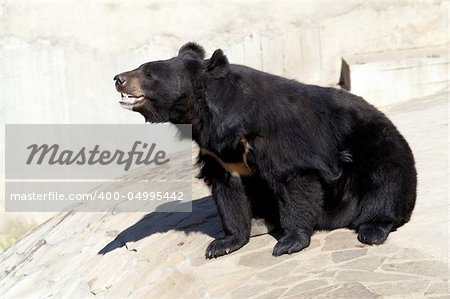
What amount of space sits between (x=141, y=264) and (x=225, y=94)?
1.61 metres

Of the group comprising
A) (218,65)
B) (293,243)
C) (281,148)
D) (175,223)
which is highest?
(218,65)

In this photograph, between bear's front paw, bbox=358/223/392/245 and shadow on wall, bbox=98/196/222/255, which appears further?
shadow on wall, bbox=98/196/222/255

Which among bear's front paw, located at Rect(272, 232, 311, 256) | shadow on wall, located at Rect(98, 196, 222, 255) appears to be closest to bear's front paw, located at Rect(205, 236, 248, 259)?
bear's front paw, located at Rect(272, 232, 311, 256)

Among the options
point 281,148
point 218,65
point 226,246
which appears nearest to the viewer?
point 281,148

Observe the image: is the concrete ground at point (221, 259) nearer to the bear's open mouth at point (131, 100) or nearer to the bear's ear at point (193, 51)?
the bear's open mouth at point (131, 100)

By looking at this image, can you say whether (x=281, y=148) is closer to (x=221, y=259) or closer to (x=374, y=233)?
(x=374, y=233)

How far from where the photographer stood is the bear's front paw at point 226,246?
19.4ft

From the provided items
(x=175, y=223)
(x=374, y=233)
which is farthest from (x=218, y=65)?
(x=175, y=223)

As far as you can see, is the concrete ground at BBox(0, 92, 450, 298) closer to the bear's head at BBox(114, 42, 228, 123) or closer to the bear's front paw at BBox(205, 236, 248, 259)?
the bear's front paw at BBox(205, 236, 248, 259)

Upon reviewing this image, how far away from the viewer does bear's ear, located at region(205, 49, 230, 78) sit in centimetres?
555

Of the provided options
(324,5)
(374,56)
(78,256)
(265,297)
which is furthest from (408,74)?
(265,297)

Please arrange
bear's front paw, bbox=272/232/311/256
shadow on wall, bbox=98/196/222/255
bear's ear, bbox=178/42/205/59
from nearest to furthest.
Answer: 1. bear's front paw, bbox=272/232/311/256
2. bear's ear, bbox=178/42/205/59
3. shadow on wall, bbox=98/196/222/255

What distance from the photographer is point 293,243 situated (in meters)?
5.63

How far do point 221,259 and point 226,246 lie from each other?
9cm
